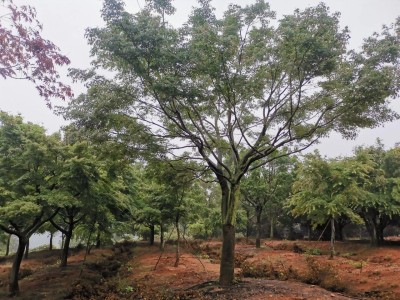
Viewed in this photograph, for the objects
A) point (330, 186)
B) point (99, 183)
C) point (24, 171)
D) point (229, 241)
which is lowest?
point (229, 241)

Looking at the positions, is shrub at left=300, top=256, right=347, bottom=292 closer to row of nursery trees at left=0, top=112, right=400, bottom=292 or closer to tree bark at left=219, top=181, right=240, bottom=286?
tree bark at left=219, top=181, right=240, bottom=286

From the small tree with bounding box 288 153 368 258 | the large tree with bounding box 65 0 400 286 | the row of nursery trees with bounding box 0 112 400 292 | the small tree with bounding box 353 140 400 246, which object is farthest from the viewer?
the small tree with bounding box 353 140 400 246

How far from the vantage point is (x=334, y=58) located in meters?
11.1

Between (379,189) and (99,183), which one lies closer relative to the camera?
(99,183)

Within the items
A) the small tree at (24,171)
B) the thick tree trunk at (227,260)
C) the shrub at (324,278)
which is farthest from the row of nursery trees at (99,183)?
the shrub at (324,278)

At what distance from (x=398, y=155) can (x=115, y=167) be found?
75.4ft

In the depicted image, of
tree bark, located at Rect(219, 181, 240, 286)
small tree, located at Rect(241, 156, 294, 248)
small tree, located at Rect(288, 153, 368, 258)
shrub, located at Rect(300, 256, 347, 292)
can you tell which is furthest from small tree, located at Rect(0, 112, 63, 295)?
small tree, located at Rect(241, 156, 294, 248)

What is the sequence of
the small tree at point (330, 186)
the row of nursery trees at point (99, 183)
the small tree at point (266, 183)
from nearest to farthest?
the row of nursery trees at point (99, 183)
the small tree at point (330, 186)
the small tree at point (266, 183)

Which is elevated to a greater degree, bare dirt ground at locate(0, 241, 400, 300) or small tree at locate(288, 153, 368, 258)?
small tree at locate(288, 153, 368, 258)

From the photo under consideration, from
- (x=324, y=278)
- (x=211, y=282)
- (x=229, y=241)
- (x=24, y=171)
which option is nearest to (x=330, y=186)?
(x=324, y=278)

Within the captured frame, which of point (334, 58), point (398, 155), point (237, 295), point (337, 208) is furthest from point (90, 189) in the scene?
point (398, 155)

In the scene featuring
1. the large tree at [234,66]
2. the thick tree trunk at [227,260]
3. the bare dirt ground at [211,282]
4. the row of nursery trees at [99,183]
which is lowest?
the bare dirt ground at [211,282]

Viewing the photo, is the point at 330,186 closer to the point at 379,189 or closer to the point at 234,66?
the point at 379,189

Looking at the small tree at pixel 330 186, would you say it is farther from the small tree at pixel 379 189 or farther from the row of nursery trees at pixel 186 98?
the row of nursery trees at pixel 186 98
